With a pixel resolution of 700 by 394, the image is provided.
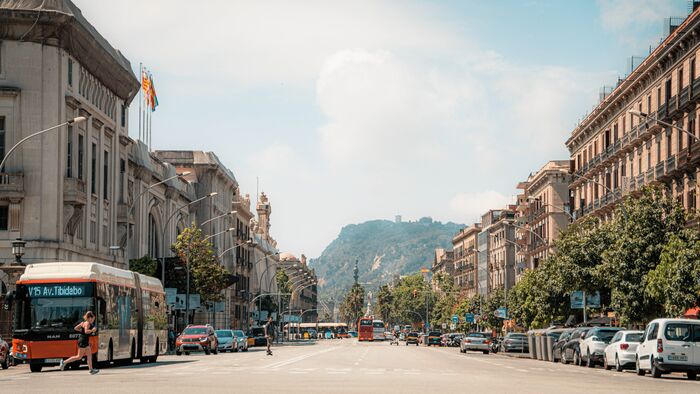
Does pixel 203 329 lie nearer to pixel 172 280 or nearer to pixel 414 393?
pixel 172 280

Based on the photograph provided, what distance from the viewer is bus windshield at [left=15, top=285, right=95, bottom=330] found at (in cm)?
3488

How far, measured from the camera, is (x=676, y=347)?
33906 mm

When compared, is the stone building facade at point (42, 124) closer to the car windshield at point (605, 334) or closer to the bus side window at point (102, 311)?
the bus side window at point (102, 311)

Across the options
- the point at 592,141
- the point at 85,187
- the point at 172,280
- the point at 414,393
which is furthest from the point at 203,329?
the point at 414,393

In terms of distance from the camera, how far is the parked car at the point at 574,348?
161ft

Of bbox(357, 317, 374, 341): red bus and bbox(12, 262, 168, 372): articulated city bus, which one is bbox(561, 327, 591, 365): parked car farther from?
bbox(357, 317, 374, 341): red bus

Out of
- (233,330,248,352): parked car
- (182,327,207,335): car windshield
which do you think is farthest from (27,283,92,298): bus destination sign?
(233,330,248,352): parked car

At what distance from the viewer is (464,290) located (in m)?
182

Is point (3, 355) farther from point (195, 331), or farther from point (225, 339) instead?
point (225, 339)

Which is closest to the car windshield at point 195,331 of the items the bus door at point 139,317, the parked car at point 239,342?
the parked car at point 239,342

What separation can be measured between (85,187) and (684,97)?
33.4 metres

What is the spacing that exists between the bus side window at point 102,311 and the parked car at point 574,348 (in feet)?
70.9

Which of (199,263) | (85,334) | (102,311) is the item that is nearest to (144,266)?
(199,263)

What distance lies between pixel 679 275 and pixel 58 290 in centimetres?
2369
